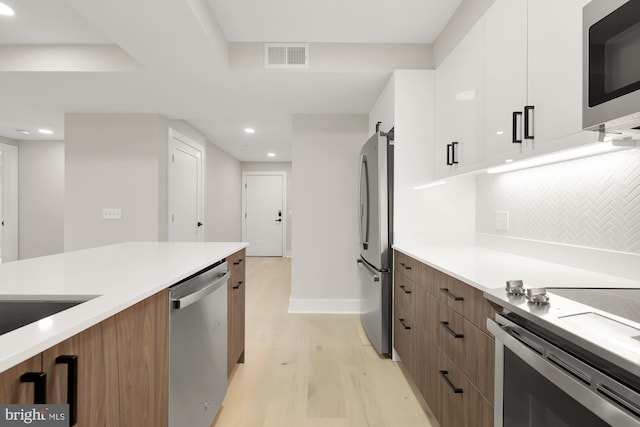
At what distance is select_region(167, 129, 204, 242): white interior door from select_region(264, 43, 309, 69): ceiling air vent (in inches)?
81.8

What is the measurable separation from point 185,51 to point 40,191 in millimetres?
5224

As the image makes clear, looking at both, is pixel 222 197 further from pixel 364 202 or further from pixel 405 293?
pixel 405 293

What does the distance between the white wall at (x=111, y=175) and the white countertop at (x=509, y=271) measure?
10.5 feet

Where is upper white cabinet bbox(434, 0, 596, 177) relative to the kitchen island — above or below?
above

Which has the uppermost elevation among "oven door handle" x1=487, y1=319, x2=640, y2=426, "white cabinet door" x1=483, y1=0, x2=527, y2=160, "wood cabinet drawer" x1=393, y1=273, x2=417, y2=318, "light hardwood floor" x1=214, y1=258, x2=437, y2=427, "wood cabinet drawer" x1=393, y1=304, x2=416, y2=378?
"white cabinet door" x1=483, y1=0, x2=527, y2=160

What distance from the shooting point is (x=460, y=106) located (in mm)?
2121

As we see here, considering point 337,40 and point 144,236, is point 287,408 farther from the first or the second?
point 144,236

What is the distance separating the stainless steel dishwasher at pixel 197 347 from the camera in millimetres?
1270

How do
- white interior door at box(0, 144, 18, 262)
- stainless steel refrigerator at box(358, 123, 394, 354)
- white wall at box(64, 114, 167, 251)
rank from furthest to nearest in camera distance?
→ white interior door at box(0, 144, 18, 262) → white wall at box(64, 114, 167, 251) → stainless steel refrigerator at box(358, 123, 394, 354)

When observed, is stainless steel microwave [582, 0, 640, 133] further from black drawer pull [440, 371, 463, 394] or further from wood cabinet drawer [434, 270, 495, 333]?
black drawer pull [440, 371, 463, 394]

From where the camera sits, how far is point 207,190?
18.8 feet

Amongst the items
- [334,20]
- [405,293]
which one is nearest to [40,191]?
[334,20]

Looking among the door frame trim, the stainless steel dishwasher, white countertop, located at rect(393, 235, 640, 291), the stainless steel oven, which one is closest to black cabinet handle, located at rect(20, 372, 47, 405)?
the stainless steel dishwasher

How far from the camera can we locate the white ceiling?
2137mm
